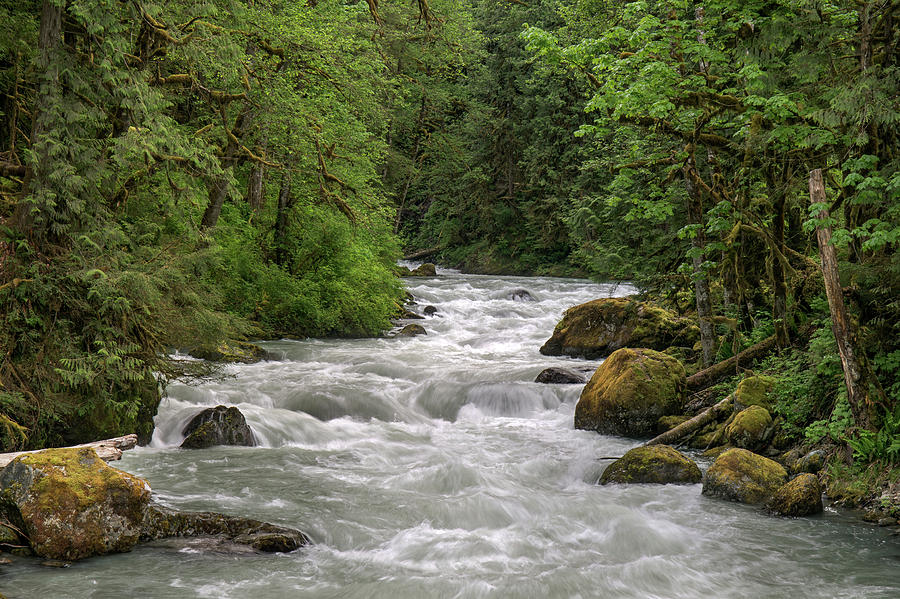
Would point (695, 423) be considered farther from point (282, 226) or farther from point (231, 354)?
point (282, 226)

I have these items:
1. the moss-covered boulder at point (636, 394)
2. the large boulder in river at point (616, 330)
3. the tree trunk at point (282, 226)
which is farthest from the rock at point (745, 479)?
the tree trunk at point (282, 226)

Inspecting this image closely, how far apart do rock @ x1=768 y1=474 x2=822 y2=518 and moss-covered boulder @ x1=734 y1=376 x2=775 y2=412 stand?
203 centimetres

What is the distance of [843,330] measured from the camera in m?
7.76

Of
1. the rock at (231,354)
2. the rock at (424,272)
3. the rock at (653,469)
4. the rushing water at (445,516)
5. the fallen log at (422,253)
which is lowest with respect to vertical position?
the rushing water at (445,516)

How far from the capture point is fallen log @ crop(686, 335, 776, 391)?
11203 millimetres

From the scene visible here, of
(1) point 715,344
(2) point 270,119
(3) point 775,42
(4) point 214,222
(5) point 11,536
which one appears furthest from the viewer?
(4) point 214,222

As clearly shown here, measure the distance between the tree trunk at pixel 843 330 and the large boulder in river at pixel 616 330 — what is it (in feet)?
21.7

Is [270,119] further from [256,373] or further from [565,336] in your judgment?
[565,336]

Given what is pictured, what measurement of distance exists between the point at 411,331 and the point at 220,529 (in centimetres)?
1415

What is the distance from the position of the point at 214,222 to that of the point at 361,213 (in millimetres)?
3378

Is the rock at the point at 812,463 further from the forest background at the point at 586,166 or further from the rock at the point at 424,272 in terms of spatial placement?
the rock at the point at 424,272

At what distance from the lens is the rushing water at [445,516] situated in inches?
243

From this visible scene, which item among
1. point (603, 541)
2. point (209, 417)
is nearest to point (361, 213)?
point (209, 417)

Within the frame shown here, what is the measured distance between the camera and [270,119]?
13.8 m
